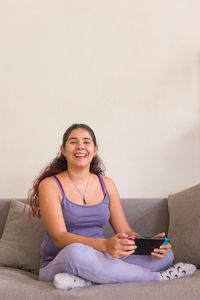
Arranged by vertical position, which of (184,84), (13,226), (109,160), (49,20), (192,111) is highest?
(49,20)

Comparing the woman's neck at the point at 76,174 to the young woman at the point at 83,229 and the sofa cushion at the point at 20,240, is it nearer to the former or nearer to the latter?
the young woman at the point at 83,229

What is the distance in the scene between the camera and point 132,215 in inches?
90.9

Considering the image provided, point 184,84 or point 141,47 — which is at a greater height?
point 141,47

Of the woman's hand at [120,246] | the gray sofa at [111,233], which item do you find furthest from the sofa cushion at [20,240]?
the woman's hand at [120,246]

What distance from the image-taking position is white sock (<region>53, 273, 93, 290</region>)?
1.50m

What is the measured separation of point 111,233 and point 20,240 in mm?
563

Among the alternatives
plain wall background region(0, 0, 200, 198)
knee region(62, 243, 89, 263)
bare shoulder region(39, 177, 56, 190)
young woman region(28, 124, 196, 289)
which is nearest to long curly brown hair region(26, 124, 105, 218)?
young woman region(28, 124, 196, 289)

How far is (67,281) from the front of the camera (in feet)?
4.98

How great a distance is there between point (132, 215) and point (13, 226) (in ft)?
2.46

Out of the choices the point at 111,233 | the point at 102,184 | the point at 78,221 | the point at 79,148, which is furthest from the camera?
the point at 111,233

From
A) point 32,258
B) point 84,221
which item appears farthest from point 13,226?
point 84,221

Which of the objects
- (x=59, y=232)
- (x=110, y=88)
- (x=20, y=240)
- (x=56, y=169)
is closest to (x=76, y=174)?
(x=56, y=169)

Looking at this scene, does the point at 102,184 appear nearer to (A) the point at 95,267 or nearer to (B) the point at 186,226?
(B) the point at 186,226

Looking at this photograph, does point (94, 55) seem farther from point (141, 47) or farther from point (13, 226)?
point (13, 226)
